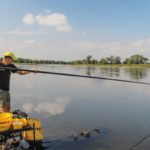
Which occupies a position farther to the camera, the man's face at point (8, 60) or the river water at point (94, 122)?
the river water at point (94, 122)

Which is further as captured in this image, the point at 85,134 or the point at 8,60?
the point at 85,134

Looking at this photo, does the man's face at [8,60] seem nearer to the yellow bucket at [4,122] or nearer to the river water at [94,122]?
the river water at [94,122]

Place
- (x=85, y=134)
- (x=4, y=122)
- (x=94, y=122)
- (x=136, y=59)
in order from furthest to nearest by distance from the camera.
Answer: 1. (x=136, y=59)
2. (x=94, y=122)
3. (x=85, y=134)
4. (x=4, y=122)

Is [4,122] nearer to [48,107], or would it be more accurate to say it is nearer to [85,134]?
[85,134]

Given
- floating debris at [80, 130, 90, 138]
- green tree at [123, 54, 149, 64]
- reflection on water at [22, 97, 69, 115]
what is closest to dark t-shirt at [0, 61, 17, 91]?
floating debris at [80, 130, 90, 138]

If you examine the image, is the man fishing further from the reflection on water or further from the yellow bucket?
the reflection on water

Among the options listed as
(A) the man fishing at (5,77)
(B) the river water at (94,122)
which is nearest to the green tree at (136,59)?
(B) the river water at (94,122)

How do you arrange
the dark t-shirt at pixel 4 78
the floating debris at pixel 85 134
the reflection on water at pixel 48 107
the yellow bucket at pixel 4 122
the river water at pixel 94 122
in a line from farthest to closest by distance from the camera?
the reflection on water at pixel 48 107 → the floating debris at pixel 85 134 → the river water at pixel 94 122 → the dark t-shirt at pixel 4 78 → the yellow bucket at pixel 4 122

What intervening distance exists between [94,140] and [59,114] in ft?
14.7

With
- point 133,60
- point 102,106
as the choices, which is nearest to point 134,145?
point 102,106

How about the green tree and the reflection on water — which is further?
the green tree

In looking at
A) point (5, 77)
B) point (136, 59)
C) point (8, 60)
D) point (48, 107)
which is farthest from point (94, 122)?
point (136, 59)

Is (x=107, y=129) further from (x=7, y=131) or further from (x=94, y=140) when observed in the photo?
(x=7, y=131)

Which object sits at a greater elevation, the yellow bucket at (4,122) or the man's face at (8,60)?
the man's face at (8,60)
